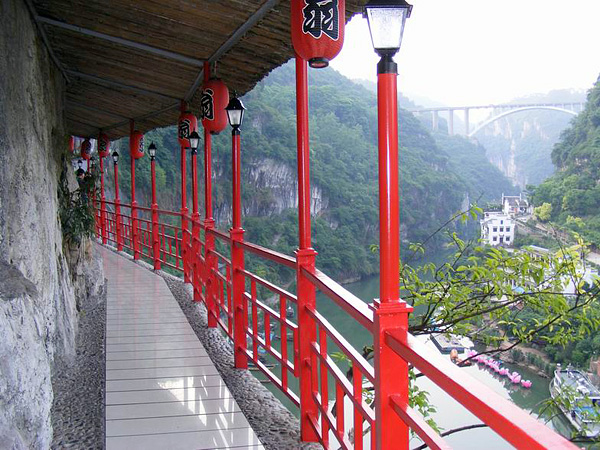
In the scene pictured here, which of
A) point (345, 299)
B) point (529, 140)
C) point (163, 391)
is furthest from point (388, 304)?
point (529, 140)

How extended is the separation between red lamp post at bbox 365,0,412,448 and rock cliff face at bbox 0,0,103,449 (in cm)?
106

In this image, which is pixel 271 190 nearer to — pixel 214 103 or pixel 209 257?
pixel 209 257

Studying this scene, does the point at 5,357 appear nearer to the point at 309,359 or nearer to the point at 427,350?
the point at 309,359

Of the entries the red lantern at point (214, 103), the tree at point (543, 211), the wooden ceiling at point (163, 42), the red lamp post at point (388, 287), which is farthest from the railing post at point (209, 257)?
the tree at point (543, 211)

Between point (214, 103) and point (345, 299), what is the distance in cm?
255

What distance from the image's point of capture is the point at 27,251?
8.64 ft

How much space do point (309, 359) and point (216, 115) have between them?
225cm

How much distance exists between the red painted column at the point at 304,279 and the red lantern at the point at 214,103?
1.68 metres

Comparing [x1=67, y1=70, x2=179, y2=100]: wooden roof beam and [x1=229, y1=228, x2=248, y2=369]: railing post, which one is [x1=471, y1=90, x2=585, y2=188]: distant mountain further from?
[x1=229, y1=228, x2=248, y2=369]: railing post

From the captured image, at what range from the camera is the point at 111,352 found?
11.6ft

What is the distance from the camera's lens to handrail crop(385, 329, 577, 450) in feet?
2.64

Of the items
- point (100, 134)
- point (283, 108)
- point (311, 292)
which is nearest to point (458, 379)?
point (311, 292)

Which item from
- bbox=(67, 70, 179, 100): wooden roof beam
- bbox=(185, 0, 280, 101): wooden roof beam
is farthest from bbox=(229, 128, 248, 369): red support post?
bbox=(67, 70, 179, 100): wooden roof beam

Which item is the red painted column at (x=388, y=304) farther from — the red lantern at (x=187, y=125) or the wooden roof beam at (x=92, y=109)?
the wooden roof beam at (x=92, y=109)
